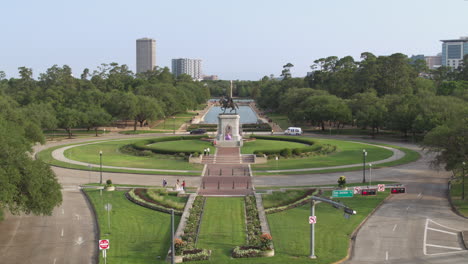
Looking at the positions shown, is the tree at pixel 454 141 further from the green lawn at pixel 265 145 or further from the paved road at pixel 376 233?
the green lawn at pixel 265 145

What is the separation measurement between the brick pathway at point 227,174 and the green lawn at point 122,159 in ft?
9.00

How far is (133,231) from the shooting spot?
106ft

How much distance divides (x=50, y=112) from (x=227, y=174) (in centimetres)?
5375

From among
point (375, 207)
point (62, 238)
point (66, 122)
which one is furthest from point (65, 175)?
point (66, 122)

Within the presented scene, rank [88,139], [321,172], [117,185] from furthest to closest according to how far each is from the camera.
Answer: [88,139] → [321,172] → [117,185]

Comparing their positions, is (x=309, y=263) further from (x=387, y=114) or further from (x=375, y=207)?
(x=387, y=114)

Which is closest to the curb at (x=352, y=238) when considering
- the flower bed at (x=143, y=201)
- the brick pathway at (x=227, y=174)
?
the brick pathway at (x=227, y=174)

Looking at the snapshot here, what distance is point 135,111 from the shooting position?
105125 millimetres

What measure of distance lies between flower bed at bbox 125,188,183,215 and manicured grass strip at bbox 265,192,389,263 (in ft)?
26.1

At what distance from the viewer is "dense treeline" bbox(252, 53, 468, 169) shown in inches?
1798

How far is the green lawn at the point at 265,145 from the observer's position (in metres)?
68.7

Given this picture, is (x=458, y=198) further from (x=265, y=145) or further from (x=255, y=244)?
(x=265, y=145)

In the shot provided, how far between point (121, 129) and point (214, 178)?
64.2 meters

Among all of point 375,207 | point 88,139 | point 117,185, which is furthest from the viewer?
point 88,139
